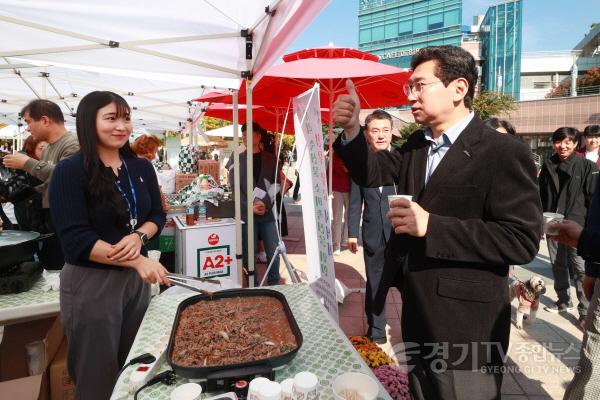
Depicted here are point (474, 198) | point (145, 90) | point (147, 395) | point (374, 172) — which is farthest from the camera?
point (145, 90)

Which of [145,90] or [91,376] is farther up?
[145,90]

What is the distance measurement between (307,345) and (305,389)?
0.41m

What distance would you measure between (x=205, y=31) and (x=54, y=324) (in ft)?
6.84

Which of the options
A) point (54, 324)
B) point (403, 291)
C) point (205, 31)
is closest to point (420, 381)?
point (403, 291)

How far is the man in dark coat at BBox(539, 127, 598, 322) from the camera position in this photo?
12.0 feet

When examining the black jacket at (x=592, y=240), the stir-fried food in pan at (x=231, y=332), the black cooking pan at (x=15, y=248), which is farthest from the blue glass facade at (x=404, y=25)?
the stir-fried food in pan at (x=231, y=332)

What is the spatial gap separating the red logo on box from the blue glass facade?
60.3 metres

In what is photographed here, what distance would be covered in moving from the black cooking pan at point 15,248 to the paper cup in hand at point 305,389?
178 centimetres

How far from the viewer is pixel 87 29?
2.52m

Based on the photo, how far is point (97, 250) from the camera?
1.59 meters

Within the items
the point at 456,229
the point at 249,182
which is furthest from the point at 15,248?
the point at 456,229

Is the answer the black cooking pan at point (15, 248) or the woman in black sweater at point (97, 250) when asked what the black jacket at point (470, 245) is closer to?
the woman in black sweater at point (97, 250)

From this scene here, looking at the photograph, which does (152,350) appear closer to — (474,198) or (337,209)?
(474,198)

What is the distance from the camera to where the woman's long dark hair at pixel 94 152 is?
64.8 inches
